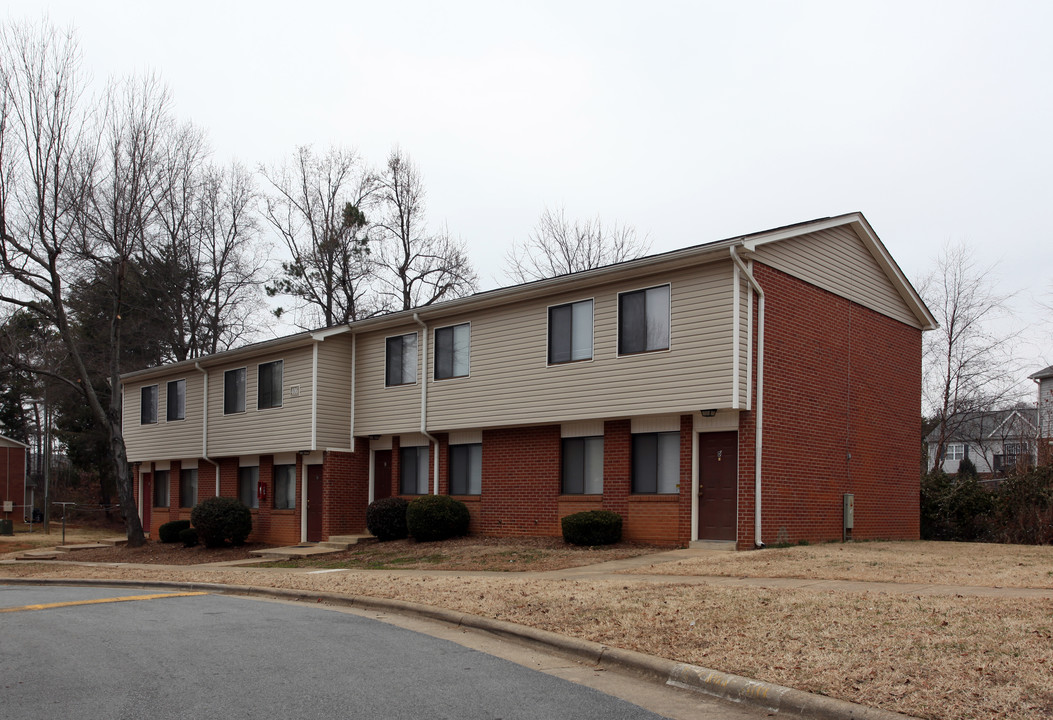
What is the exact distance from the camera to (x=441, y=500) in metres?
23.2

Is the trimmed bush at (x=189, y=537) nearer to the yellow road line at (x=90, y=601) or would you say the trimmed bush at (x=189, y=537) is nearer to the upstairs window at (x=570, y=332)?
the upstairs window at (x=570, y=332)

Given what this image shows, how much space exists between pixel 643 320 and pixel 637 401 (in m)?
1.70

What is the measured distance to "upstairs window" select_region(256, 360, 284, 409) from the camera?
1117 inches

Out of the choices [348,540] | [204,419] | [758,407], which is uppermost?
[758,407]

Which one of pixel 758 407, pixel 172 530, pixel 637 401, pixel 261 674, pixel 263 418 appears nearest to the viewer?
pixel 261 674

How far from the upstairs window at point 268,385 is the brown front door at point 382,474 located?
135 inches

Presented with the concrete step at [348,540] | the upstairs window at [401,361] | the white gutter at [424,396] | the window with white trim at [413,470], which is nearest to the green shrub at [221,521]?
the concrete step at [348,540]

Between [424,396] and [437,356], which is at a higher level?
[437,356]

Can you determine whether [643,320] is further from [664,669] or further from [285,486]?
[285,486]

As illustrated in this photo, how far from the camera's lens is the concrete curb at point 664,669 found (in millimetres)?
6762

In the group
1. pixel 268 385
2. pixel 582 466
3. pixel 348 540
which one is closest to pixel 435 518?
pixel 582 466

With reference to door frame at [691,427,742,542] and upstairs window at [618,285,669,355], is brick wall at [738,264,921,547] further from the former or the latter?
upstairs window at [618,285,669,355]

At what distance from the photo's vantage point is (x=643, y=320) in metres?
20.0

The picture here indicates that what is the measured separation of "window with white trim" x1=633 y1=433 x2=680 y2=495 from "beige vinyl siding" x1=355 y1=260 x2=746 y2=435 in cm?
92
